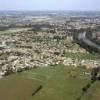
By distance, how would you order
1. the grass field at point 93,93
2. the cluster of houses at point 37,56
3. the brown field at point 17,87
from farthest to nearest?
the cluster of houses at point 37,56
the brown field at point 17,87
the grass field at point 93,93

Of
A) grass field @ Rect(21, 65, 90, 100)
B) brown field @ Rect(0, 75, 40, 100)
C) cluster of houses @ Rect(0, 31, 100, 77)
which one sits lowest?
cluster of houses @ Rect(0, 31, 100, 77)

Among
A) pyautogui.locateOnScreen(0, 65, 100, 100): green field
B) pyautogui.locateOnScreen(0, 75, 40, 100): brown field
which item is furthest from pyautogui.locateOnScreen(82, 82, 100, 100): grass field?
pyautogui.locateOnScreen(0, 75, 40, 100): brown field

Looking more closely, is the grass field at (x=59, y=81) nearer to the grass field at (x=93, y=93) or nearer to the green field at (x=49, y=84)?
the green field at (x=49, y=84)

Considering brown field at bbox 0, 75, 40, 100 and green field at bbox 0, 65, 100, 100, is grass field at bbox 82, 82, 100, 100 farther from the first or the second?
brown field at bbox 0, 75, 40, 100

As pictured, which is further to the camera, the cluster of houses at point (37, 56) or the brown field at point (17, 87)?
the cluster of houses at point (37, 56)

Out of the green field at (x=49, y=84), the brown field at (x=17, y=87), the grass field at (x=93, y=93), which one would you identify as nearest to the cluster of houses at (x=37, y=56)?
the green field at (x=49, y=84)

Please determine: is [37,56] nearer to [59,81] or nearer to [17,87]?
[59,81]

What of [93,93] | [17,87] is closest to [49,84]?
[17,87]

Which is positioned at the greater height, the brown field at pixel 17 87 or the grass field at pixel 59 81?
the grass field at pixel 59 81

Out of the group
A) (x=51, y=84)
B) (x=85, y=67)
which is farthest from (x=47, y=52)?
(x=51, y=84)
